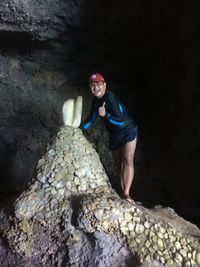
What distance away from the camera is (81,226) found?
126 cm

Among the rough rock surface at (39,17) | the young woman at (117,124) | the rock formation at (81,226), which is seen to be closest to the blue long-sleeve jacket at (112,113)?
the young woman at (117,124)

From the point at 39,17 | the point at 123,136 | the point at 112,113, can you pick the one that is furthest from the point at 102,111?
the point at 39,17

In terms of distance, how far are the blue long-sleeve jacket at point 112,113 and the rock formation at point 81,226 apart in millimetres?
330

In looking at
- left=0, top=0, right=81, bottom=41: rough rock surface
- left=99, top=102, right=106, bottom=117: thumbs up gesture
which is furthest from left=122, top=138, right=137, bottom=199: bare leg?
left=0, top=0, right=81, bottom=41: rough rock surface

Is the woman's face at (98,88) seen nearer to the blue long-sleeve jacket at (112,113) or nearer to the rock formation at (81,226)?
the blue long-sleeve jacket at (112,113)

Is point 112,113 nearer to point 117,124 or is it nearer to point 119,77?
point 117,124

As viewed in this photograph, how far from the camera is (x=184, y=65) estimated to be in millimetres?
2211

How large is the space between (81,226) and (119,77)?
1513 millimetres

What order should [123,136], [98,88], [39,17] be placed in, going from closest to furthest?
[98,88] → [123,136] → [39,17]

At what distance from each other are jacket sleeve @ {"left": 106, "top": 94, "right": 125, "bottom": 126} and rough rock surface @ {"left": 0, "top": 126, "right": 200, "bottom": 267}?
0.34 meters

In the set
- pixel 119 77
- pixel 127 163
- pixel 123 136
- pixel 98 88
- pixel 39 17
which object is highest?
pixel 39 17

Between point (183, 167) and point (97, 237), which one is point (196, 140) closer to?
point (183, 167)

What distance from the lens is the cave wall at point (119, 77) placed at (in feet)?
6.65

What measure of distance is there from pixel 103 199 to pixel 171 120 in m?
1.25
